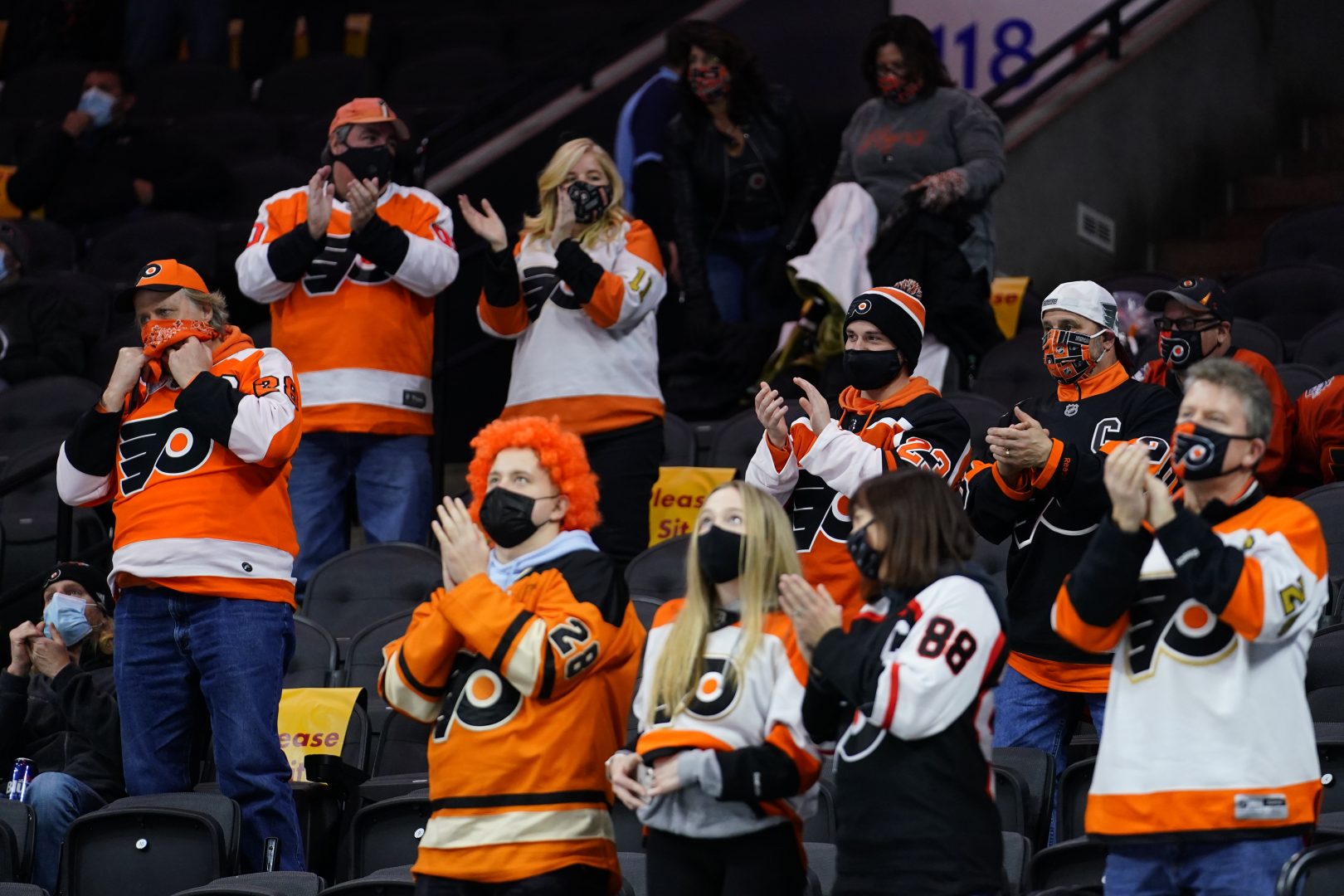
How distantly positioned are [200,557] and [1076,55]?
620cm

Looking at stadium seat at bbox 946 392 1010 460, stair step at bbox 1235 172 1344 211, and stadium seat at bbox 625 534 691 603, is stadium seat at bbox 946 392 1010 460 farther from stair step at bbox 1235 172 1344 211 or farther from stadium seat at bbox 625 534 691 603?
stair step at bbox 1235 172 1344 211

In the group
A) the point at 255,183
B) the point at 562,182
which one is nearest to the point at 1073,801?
the point at 562,182

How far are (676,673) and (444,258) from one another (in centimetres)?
321

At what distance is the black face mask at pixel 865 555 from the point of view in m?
3.95

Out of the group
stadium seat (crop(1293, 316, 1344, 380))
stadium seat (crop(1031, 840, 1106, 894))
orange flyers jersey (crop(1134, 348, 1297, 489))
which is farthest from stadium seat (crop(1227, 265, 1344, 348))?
stadium seat (crop(1031, 840, 1106, 894))

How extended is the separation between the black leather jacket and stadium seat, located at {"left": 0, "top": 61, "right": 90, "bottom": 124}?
189 inches

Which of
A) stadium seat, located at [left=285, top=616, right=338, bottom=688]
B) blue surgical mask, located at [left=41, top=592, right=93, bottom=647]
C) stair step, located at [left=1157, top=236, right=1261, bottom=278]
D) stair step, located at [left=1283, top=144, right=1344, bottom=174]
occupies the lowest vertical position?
stadium seat, located at [left=285, top=616, right=338, bottom=688]

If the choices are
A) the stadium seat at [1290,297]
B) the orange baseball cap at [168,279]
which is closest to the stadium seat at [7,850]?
the orange baseball cap at [168,279]

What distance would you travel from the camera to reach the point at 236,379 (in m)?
5.36

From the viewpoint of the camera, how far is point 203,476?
17.3ft

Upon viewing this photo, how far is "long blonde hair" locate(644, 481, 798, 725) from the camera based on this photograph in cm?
405

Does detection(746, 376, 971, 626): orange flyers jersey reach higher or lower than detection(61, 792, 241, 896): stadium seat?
higher

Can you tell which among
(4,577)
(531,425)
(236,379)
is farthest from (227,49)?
(531,425)

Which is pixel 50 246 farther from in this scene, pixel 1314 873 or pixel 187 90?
pixel 1314 873
